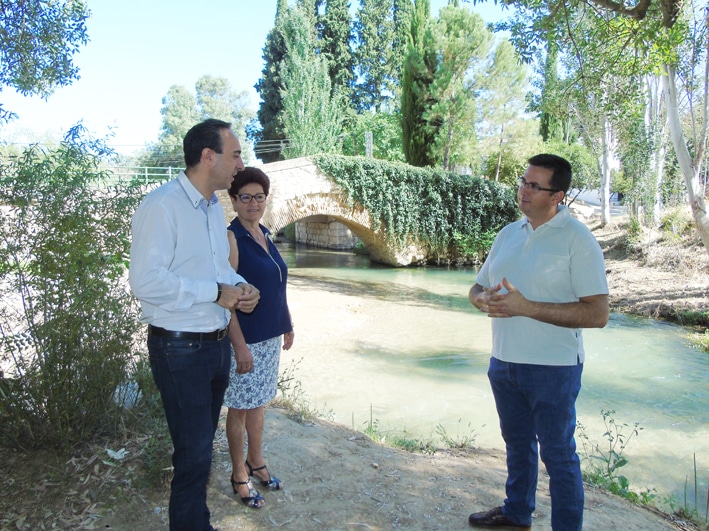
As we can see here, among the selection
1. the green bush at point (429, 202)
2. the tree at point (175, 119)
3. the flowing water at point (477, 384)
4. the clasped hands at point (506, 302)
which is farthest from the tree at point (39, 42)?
the tree at point (175, 119)

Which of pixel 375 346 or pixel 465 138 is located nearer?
pixel 375 346

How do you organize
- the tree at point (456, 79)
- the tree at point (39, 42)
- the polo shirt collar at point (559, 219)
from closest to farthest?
the polo shirt collar at point (559, 219) < the tree at point (39, 42) < the tree at point (456, 79)

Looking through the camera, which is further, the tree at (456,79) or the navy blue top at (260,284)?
the tree at (456,79)

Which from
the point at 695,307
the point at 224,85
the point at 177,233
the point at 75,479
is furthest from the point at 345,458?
the point at 224,85

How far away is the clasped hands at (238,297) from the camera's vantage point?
2057 millimetres

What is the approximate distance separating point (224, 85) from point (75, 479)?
52.5 metres

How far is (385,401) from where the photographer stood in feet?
19.9

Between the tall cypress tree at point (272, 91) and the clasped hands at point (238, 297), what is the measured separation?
85.6 ft

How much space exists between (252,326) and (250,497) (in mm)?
858

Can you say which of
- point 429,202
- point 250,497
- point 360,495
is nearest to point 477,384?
point 360,495

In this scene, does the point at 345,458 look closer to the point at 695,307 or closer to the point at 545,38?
the point at 545,38

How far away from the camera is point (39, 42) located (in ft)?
12.6

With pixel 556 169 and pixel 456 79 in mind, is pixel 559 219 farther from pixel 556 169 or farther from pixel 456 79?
pixel 456 79

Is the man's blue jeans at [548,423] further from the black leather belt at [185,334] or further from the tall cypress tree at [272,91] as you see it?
the tall cypress tree at [272,91]
